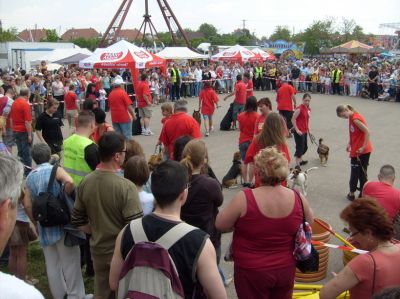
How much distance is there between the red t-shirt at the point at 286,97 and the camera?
40.7 ft

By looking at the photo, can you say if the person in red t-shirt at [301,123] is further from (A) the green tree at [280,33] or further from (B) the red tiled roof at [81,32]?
(B) the red tiled roof at [81,32]

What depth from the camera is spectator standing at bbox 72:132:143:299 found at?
364cm

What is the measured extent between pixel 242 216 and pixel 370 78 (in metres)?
22.0

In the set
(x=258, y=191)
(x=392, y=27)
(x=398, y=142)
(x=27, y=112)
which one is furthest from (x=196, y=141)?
(x=392, y=27)

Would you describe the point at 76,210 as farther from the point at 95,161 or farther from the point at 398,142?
the point at 398,142

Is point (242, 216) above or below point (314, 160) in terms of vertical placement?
above

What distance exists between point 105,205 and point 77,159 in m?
1.53

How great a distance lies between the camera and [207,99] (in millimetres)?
13375

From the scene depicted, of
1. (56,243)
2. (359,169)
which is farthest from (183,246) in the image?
(359,169)

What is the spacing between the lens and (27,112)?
9.08m

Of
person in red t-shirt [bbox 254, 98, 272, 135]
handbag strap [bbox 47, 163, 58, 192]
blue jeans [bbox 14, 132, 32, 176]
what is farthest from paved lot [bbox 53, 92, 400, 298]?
blue jeans [bbox 14, 132, 32, 176]

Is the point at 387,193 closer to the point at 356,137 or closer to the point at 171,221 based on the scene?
the point at 356,137

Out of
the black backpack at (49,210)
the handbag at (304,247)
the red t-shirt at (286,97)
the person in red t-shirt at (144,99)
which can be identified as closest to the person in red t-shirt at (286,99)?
the red t-shirt at (286,97)

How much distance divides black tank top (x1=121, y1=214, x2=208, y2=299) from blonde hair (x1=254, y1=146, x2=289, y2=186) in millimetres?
994
